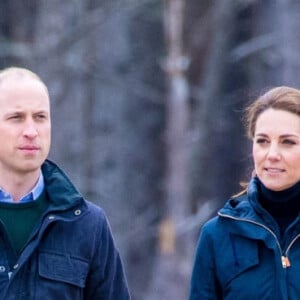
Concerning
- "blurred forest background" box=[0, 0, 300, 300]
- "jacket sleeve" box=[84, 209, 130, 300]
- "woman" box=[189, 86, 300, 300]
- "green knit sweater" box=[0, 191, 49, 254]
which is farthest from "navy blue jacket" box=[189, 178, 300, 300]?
"blurred forest background" box=[0, 0, 300, 300]

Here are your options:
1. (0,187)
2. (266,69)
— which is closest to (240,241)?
(0,187)

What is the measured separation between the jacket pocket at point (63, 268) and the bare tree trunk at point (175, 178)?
10351 millimetres

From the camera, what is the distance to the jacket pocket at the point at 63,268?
5.09 m

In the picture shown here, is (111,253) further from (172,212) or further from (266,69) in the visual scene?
(172,212)

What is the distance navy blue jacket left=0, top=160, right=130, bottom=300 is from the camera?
505cm

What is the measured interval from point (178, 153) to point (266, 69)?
2163 mm

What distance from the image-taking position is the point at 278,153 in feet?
17.4

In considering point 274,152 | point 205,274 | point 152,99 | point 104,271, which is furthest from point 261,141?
point 152,99

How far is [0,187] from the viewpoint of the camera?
5168mm

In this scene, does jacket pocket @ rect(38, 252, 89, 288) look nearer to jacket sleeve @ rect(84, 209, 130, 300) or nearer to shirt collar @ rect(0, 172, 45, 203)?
jacket sleeve @ rect(84, 209, 130, 300)

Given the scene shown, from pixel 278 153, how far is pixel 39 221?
930 mm

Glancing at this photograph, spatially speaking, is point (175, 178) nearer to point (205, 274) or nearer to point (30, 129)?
point (205, 274)

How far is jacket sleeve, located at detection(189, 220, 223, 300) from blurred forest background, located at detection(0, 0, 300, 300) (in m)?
7.64

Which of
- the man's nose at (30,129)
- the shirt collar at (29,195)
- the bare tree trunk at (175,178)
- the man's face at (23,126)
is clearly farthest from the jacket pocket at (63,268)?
the bare tree trunk at (175,178)
